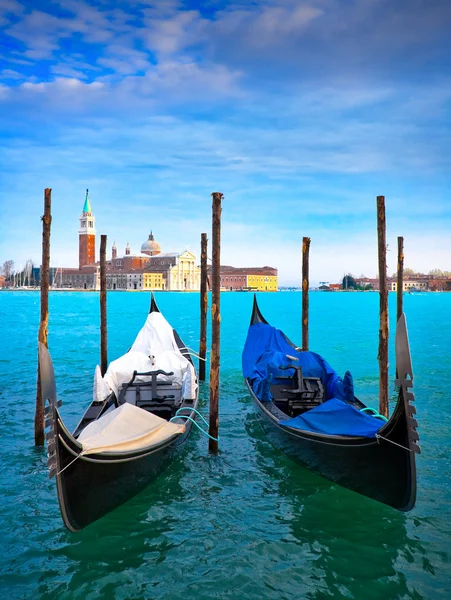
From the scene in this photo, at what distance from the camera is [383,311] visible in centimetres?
623

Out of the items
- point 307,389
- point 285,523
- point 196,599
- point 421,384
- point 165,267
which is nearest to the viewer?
point 196,599

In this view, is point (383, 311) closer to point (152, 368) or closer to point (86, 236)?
point (152, 368)

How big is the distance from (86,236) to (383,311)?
306ft

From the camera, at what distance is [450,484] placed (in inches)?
191

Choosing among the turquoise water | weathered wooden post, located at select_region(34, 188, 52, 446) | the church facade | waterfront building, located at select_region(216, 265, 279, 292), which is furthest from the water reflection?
waterfront building, located at select_region(216, 265, 279, 292)

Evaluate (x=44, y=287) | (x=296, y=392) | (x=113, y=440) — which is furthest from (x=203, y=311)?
(x=113, y=440)

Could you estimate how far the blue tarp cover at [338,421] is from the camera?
4102 mm

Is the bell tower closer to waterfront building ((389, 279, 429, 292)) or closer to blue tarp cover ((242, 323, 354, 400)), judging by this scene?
waterfront building ((389, 279, 429, 292))

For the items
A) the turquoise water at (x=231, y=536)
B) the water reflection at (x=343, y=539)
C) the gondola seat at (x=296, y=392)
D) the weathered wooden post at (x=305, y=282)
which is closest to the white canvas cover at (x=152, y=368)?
the turquoise water at (x=231, y=536)

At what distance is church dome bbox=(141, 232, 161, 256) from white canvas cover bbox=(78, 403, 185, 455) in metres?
103

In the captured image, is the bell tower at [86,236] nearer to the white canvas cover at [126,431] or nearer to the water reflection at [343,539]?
the white canvas cover at [126,431]

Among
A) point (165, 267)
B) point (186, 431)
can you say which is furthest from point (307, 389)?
point (165, 267)

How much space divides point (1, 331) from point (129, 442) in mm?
20067

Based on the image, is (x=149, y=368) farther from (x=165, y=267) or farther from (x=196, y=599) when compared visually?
(x=165, y=267)
